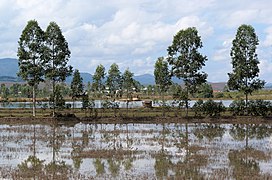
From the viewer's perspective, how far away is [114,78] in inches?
2751

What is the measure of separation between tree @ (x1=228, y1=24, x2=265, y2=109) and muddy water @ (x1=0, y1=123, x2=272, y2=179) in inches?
677

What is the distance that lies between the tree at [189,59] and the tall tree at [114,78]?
13.9m

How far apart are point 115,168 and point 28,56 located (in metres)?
36.8

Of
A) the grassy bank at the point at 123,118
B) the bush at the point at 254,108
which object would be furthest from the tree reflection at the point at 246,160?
the bush at the point at 254,108

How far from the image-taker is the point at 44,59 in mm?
55688

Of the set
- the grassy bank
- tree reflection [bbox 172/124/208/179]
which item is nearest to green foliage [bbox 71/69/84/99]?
the grassy bank

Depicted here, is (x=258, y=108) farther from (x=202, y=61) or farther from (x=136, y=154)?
(x=136, y=154)

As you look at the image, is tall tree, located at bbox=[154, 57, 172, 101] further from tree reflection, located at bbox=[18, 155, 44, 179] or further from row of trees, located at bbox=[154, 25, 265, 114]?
tree reflection, located at bbox=[18, 155, 44, 179]

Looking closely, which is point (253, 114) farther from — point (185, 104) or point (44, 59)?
point (44, 59)

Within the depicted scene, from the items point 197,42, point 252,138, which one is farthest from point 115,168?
point 197,42

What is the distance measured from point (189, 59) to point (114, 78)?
16.5m

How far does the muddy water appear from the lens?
20.1m

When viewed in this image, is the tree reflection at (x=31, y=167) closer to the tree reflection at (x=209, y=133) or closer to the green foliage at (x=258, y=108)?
the tree reflection at (x=209, y=133)

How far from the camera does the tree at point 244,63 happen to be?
56.5 m
